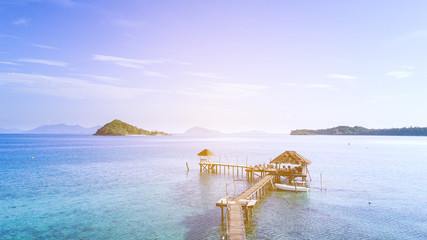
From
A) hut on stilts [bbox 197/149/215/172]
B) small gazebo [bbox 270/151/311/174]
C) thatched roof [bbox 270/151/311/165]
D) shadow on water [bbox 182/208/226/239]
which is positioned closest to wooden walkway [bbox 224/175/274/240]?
shadow on water [bbox 182/208/226/239]

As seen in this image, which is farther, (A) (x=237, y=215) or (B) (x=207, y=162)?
(B) (x=207, y=162)

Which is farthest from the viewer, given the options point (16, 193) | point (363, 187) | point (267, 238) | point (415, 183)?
point (415, 183)

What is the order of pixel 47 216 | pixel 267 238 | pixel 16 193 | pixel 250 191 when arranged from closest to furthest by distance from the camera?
1. pixel 267 238
2. pixel 47 216
3. pixel 250 191
4. pixel 16 193

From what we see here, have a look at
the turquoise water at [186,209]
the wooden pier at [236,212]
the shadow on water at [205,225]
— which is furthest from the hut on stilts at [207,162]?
the shadow on water at [205,225]

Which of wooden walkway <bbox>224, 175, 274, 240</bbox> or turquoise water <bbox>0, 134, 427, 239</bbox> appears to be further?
turquoise water <bbox>0, 134, 427, 239</bbox>

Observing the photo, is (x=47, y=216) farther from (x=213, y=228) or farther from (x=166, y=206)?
(x=213, y=228)

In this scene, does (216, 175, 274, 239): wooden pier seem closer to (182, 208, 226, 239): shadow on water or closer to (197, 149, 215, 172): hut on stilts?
(182, 208, 226, 239): shadow on water

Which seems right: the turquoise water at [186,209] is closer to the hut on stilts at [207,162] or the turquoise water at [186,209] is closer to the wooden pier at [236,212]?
the wooden pier at [236,212]

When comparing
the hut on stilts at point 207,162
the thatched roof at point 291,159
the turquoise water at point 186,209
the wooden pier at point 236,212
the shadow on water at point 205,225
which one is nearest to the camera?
the wooden pier at point 236,212

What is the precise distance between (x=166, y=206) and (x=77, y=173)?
28.0 meters

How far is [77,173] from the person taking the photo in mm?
47188

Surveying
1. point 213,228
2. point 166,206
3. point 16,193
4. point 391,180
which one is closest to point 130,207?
point 166,206

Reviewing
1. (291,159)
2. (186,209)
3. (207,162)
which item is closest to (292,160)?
(291,159)

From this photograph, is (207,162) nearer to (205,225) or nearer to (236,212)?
(205,225)
